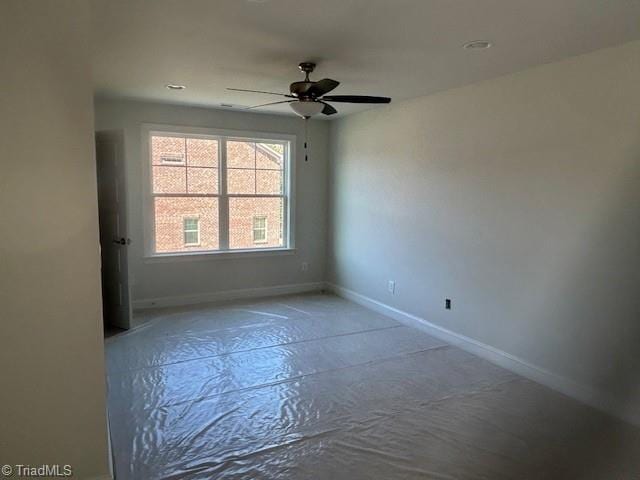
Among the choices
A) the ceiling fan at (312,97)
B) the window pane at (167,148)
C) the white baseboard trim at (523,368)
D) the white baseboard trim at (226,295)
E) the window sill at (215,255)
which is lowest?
the white baseboard trim at (523,368)

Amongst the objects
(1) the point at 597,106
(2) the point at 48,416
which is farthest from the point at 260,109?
(2) the point at 48,416

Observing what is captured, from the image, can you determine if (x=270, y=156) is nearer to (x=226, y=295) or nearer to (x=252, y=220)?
(x=252, y=220)

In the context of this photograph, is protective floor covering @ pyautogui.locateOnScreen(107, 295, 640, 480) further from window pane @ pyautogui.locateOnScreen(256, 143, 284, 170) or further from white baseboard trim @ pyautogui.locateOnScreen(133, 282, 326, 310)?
window pane @ pyautogui.locateOnScreen(256, 143, 284, 170)

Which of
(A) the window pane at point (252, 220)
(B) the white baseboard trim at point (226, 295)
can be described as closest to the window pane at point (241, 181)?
(A) the window pane at point (252, 220)

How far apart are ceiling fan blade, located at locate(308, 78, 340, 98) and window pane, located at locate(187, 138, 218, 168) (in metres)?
2.56

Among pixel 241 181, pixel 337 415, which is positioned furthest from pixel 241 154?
pixel 337 415

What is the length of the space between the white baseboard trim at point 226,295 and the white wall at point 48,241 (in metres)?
3.34

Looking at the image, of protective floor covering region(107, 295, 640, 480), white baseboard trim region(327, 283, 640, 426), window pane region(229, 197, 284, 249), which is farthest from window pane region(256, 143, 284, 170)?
protective floor covering region(107, 295, 640, 480)

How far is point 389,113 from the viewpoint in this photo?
4910 millimetres

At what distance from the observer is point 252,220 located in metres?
5.87

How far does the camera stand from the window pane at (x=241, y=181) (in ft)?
18.4

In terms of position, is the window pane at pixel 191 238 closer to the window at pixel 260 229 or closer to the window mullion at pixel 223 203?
the window mullion at pixel 223 203

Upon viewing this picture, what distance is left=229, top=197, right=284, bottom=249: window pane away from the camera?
18.8 feet

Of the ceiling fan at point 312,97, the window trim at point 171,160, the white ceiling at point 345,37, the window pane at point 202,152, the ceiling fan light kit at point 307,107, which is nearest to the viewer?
the white ceiling at point 345,37
